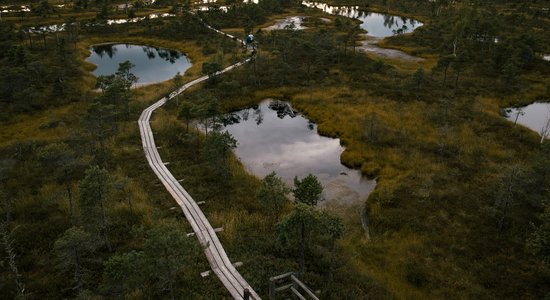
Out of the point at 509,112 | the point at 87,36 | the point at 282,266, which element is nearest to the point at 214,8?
the point at 87,36

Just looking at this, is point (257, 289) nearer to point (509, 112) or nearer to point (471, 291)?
point (471, 291)

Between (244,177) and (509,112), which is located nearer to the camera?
(244,177)

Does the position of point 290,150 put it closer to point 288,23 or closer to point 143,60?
point 143,60

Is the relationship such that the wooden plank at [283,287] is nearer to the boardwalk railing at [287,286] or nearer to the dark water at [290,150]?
the boardwalk railing at [287,286]

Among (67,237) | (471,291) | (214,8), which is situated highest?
(214,8)

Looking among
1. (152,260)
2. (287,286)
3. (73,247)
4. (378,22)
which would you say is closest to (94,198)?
(73,247)

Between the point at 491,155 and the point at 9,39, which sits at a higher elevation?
the point at 9,39

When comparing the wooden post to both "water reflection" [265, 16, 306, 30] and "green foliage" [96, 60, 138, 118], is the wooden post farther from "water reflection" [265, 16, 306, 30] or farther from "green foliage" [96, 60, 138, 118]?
"water reflection" [265, 16, 306, 30]
